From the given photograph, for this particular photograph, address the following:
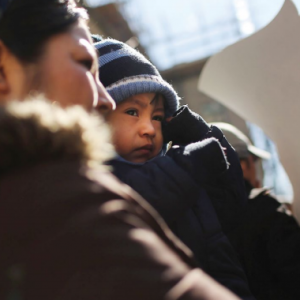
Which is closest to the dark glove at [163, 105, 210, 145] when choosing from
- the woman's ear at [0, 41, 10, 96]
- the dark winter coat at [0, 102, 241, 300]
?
the woman's ear at [0, 41, 10, 96]

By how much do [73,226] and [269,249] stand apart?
4.53ft

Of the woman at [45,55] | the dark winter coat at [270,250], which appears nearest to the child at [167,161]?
the woman at [45,55]

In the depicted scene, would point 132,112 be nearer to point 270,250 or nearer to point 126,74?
point 126,74

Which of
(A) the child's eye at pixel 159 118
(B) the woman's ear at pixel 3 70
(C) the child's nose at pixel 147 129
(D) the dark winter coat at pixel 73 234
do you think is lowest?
(A) the child's eye at pixel 159 118

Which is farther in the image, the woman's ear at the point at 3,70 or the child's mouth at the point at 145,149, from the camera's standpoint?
the child's mouth at the point at 145,149

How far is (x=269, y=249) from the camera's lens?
1.77 metres

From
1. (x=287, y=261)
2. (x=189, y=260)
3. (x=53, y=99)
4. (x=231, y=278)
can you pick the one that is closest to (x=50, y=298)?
(x=189, y=260)

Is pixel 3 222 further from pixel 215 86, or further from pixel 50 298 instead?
pixel 215 86

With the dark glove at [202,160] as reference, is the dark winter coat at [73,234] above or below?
above

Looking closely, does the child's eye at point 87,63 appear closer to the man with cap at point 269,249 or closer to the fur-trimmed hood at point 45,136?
the fur-trimmed hood at point 45,136

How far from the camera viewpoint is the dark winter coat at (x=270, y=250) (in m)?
1.71

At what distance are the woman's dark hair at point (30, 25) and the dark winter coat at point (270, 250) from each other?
120 centimetres

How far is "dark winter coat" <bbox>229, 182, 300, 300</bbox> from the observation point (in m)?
1.71

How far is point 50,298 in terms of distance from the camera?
50 cm
